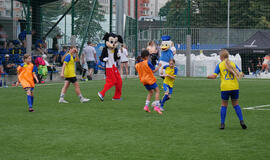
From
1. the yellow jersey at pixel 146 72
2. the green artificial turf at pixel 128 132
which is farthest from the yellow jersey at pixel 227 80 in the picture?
the yellow jersey at pixel 146 72

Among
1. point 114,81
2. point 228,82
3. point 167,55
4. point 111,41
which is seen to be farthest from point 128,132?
point 111,41

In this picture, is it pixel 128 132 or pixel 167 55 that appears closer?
pixel 128 132

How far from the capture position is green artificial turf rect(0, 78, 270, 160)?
693 centimetres

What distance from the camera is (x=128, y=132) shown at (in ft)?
28.6

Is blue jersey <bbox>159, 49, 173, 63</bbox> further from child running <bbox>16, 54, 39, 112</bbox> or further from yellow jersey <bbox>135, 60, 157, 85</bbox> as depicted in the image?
child running <bbox>16, 54, 39, 112</bbox>

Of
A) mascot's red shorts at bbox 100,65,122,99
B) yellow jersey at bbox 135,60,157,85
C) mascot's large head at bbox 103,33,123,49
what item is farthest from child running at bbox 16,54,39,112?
mascot's large head at bbox 103,33,123,49

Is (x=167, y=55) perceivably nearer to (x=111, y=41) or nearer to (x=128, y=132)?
(x=111, y=41)

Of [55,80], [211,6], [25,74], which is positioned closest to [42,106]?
[25,74]

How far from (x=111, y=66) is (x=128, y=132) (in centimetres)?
652

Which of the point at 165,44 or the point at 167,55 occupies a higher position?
the point at 165,44

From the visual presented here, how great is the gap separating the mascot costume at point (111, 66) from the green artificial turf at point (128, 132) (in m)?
0.60

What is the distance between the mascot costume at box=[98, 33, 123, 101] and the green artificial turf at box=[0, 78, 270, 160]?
60 cm

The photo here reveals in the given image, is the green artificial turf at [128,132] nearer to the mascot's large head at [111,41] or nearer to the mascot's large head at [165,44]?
the mascot's large head at [165,44]

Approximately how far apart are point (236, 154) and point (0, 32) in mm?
21154
